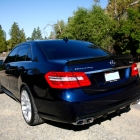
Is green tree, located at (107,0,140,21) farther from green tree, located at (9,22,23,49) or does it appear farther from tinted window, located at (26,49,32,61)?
green tree, located at (9,22,23,49)

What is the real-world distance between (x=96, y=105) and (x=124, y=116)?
1.35 meters

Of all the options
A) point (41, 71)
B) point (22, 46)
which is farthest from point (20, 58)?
point (41, 71)

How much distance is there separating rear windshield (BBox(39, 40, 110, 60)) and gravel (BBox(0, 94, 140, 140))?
1.22m

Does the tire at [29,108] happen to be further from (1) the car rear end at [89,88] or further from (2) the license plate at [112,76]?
(2) the license plate at [112,76]

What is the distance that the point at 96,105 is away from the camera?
10.0 ft

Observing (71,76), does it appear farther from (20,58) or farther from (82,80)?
(20,58)

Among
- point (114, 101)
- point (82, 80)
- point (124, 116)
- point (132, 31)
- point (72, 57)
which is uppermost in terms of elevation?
point (132, 31)

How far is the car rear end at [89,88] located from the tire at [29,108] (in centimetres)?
66

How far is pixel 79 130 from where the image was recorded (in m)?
3.62

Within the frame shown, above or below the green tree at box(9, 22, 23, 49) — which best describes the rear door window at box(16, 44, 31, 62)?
below

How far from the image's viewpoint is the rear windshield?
374 cm

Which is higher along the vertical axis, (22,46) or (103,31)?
(103,31)

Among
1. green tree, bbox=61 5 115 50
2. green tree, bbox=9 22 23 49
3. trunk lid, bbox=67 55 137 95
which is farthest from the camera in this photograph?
green tree, bbox=9 22 23 49

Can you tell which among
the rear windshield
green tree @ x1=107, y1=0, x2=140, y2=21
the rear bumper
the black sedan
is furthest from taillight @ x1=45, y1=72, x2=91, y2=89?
green tree @ x1=107, y1=0, x2=140, y2=21
